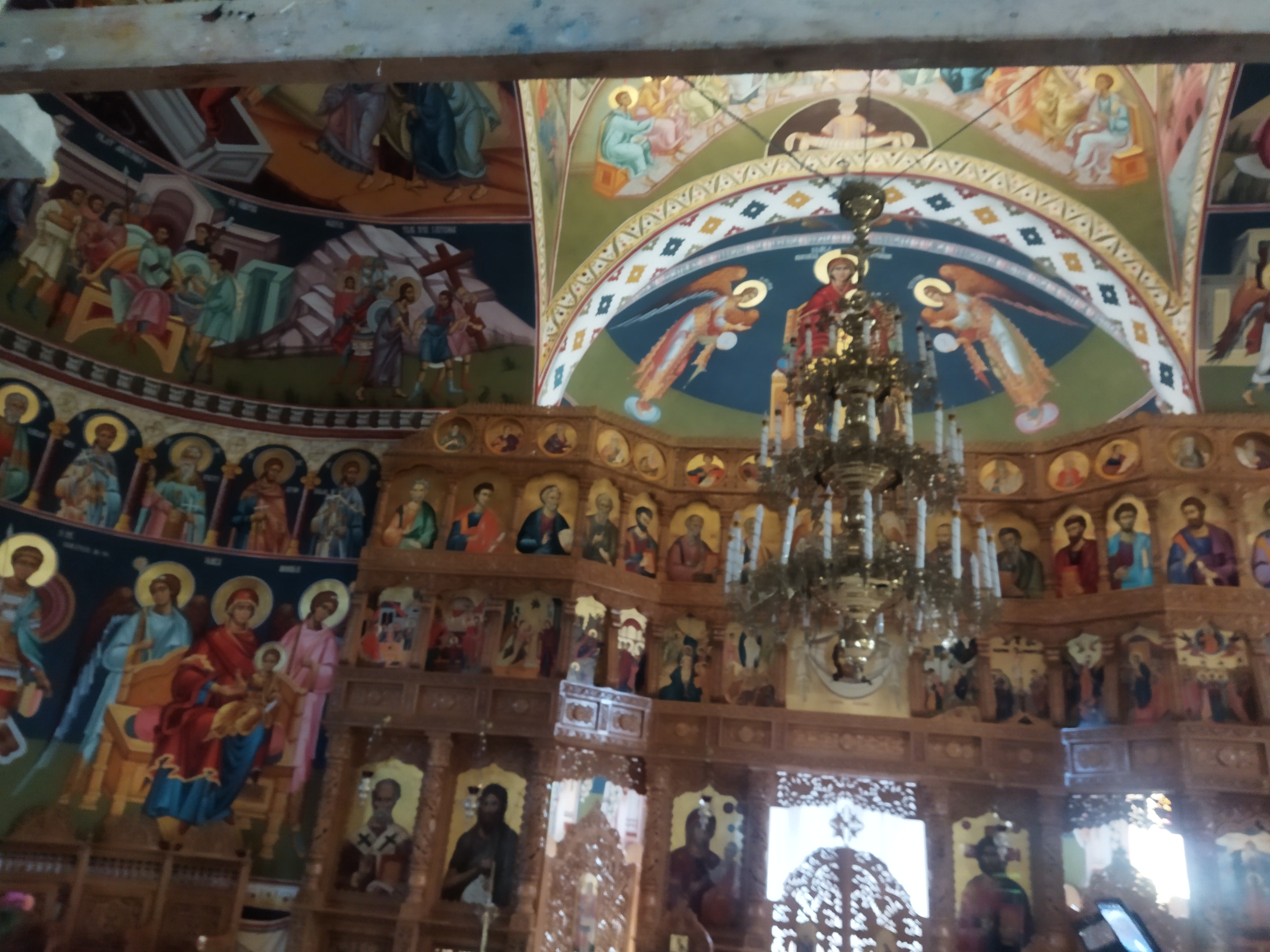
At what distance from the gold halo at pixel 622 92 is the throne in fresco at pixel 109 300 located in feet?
18.1

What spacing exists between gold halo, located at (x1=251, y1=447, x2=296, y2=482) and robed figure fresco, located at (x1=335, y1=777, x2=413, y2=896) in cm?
410

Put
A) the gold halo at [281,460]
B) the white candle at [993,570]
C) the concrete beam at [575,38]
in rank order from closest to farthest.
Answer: the concrete beam at [575,38] < the white candle at [993,570] < the gold halo at [281,460]

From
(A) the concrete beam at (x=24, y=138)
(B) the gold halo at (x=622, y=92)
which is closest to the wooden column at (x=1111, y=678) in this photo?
(B) the gold halo at (x=622, y=92)

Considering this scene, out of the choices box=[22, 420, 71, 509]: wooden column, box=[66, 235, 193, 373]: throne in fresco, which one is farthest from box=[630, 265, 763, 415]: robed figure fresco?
box=[22, 420, 71, 509]: wooden column

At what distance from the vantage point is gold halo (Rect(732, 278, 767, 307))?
12836 millimetres

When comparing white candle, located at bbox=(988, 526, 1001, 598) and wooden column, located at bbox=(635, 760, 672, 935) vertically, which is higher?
white candle, located at bbox=(988, 526, 1001, 598)

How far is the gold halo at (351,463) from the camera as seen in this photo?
11.6 m

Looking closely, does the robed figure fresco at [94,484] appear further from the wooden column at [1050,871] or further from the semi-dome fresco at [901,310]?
the wooden column at [1050,871]

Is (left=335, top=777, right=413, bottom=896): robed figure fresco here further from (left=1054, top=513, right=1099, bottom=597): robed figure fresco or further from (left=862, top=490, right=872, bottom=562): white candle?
(left=1054, top=513, right=1099, bottom=597): robed figure fresco

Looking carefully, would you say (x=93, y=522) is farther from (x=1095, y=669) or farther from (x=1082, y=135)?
(x=1082, y=135)

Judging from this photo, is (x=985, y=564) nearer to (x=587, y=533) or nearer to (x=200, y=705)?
(x=587, y=533)

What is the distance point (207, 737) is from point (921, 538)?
27.0ft

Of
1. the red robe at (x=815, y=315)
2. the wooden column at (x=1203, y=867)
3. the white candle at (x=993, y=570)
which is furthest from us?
the red robe at (x=815, y=315)

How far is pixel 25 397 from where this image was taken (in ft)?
33.8
